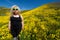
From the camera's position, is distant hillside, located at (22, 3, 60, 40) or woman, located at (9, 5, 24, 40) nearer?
woman, located at (9, 5, 24, 40)

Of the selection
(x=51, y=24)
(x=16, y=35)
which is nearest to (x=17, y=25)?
(x=16, y=35)

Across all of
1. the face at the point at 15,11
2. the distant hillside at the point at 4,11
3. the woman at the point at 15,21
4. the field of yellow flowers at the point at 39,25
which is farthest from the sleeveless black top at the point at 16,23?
the distant hillside at the point at 4,11

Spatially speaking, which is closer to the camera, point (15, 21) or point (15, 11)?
point (15, 11)

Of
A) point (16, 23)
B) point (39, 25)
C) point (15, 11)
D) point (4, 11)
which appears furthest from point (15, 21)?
point (4, 11)

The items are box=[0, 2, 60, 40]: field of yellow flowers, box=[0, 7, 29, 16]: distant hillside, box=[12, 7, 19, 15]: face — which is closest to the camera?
box=[12, 7, 19, 15]: face

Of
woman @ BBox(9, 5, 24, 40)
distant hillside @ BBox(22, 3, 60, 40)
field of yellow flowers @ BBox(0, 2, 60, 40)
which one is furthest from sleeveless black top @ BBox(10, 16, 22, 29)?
distant hillside @ BBox(22, 3, 60, 40)

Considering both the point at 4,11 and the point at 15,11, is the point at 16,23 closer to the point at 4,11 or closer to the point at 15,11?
the point at 15,11

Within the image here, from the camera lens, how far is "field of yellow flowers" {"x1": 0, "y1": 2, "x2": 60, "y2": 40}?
12.2 metres

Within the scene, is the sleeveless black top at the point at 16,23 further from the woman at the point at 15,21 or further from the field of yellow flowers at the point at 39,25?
the field of yellow flowers at the point at 39,25

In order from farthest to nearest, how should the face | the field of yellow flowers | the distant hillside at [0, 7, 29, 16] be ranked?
the distant hillside at [0, 7, 29, 16]
the field of yellow flowers
the face

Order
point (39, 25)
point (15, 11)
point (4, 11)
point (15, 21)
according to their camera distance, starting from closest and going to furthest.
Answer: point (15, 11) < point (15, 21) < point (39, 25) < point (4, 11)

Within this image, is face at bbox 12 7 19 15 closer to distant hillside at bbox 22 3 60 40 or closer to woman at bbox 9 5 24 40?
woman at bbox 9 5 24 40

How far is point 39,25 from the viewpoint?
41.8 feet

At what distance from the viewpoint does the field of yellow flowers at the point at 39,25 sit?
12.2 metres
